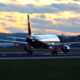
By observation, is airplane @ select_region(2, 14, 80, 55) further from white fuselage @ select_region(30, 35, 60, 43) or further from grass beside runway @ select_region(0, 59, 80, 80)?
grass beside runway @ select_region(0, 59, 80, 80)

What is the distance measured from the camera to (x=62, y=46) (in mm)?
69562

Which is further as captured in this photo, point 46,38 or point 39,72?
point 46,38

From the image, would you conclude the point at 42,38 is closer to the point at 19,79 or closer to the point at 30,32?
the point at 30,32

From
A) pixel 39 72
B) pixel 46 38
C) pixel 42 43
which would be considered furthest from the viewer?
pixel 46 38

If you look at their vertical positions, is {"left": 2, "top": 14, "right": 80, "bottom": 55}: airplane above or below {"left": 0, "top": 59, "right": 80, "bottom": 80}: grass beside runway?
above

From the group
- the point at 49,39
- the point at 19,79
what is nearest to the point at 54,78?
the point at 19,79

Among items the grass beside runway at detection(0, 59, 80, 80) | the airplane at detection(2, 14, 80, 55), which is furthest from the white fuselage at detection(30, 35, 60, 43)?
the grass beside runway at detection(0, 59, 80, 80)

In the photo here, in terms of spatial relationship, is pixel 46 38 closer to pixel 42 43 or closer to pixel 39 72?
pixel 42 43

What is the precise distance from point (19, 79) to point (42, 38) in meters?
51.1

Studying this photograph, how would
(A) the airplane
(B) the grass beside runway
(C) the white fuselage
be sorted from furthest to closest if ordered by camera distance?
(C) the white fuselage, (A) the airplane, (B) the grass beside runway

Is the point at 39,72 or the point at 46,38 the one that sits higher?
the point at 46,38

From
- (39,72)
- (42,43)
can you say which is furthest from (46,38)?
(39,72)

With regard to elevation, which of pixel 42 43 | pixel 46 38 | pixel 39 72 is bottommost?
pixel 39 72

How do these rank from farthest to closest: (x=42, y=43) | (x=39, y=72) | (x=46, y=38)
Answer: (x=46, y=38) < (x=42, y=43) < (x=39, y=72)
